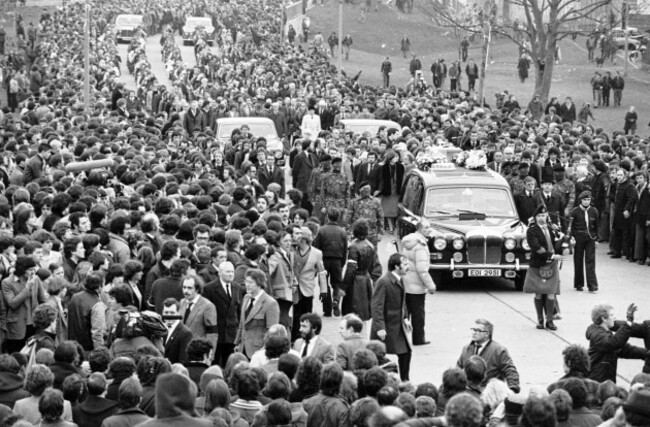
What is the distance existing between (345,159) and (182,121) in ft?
27.1

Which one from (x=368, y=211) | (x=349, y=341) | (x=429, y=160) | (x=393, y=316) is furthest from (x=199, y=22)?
(x=349, y=341)

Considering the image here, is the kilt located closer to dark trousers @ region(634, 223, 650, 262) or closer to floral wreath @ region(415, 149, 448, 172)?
floral wreath @ region(415, 149, 448, 172)

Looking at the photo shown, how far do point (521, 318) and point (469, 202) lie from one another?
9.91ft

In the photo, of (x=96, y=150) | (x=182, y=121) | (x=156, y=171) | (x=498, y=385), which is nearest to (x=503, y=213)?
A: (x=156, y=171)

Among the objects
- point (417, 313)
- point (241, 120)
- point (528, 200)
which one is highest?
point (241, 120)

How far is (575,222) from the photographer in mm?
21703

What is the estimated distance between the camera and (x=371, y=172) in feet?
89.9

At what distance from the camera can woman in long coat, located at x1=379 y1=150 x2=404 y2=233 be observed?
27.3 metres

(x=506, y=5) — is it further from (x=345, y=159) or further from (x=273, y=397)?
(x=273, y=397)

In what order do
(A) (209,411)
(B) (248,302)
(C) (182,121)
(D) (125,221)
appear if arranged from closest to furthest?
(A) (209,411) < (B) (248,302) < (D) (125,221) < (C) (182,121)

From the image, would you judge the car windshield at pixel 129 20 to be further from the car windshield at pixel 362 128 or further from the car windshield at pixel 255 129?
the car windshield at pixel 255 129

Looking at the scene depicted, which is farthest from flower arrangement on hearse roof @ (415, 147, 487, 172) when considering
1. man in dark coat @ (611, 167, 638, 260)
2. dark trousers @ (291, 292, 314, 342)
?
dark trousers @ (291, 292, 314, 342)

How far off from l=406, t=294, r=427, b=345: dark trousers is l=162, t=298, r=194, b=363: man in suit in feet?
16.8

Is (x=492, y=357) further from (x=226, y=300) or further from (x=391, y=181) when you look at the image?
(x=391, y=181)
